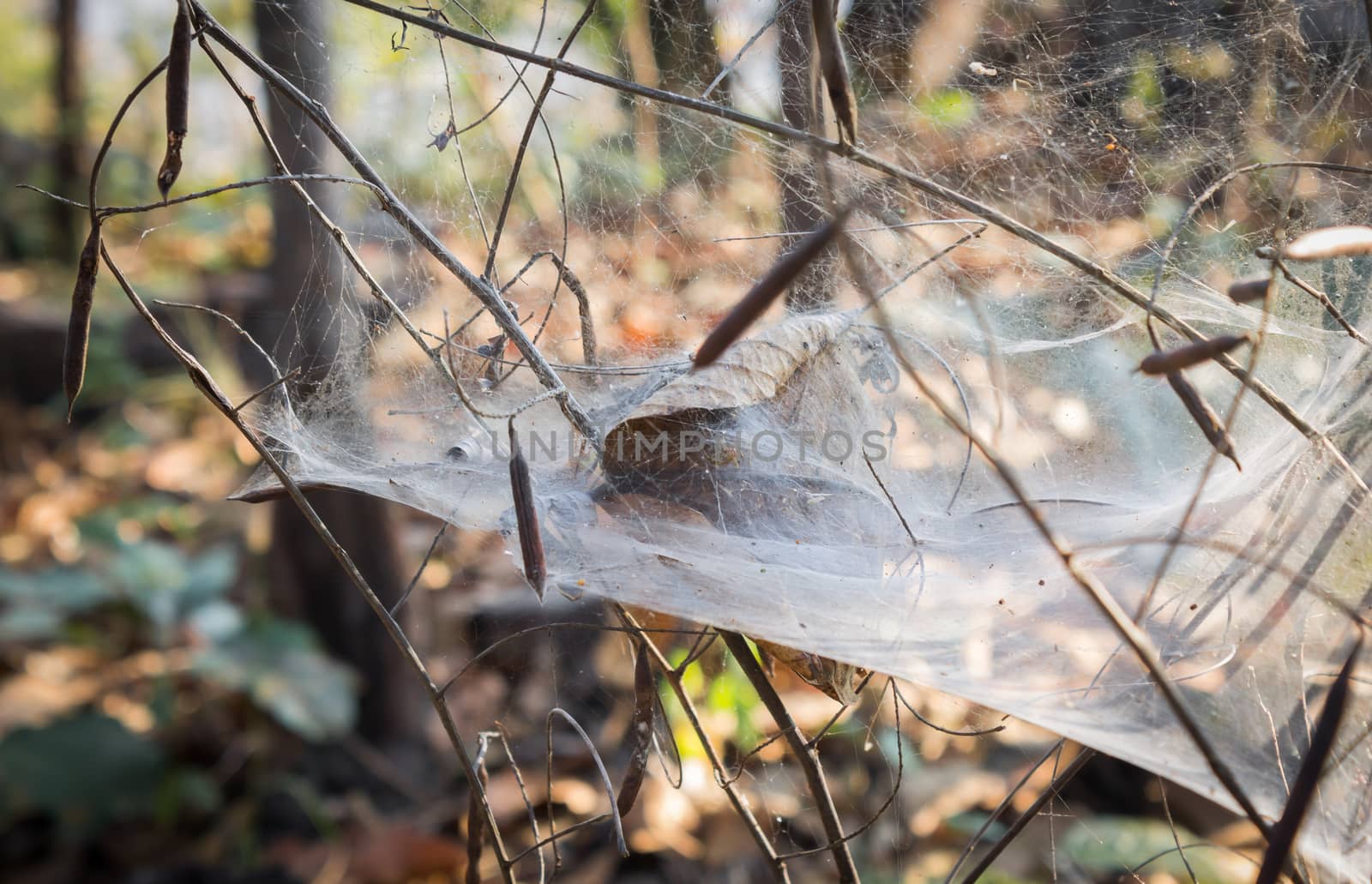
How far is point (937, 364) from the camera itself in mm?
1833

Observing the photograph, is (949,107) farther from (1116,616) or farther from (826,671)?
(1116,616)

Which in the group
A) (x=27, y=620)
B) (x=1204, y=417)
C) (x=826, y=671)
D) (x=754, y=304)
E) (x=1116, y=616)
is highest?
(x=754, y=304)

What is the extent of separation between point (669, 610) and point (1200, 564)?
68 centimetres

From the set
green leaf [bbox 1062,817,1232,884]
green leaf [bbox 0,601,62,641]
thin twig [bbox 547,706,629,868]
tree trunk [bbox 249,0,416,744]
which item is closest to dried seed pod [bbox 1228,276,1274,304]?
thin twig [bbox 547,706,629,868]

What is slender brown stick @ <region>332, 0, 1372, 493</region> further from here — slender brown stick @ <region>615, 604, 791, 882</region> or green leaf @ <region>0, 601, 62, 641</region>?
green leaf @ <region>0, 601, 62, 641</region>

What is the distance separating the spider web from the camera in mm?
1067

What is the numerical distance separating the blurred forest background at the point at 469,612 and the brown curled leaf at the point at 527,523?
0.22m

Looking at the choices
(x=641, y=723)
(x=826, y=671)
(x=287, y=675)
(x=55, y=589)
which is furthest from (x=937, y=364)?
(x=55, y=589)

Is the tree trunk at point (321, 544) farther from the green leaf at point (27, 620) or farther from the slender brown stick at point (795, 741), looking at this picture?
the slender brown stick at point (795, 741)

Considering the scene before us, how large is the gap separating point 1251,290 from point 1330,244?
0.31 ft

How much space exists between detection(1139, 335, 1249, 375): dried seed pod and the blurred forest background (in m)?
0.49

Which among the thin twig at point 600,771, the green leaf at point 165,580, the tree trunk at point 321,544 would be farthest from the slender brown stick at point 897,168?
the green leaf at point 165,580

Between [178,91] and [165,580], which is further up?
[178,91]

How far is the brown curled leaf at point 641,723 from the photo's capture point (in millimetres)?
1013
